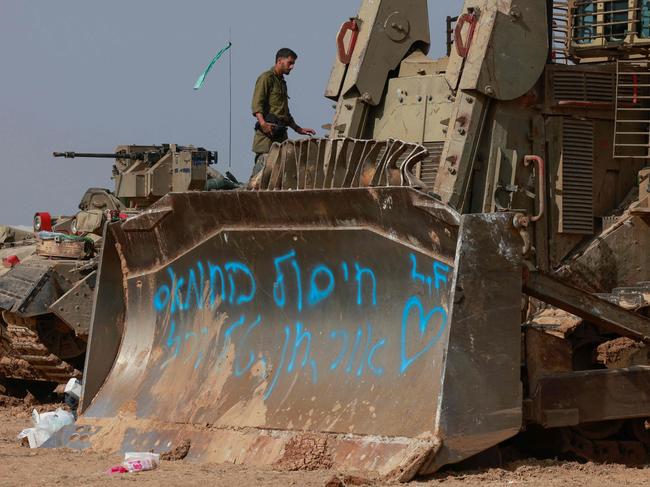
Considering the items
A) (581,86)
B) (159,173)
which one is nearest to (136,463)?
(581,86)

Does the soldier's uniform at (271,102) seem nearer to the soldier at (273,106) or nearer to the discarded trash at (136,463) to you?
the soldier at (273,106)

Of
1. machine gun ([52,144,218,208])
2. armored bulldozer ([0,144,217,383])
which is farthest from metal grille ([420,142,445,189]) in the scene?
machine gun ([52,144,218,208])

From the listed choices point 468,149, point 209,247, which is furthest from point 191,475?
point 468,149

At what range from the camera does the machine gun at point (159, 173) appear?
18094mm

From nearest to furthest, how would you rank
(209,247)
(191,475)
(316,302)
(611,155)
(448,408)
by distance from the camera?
1. (448,408)
2. (191,475)
3. (316,302)
4. (209,247)
5. (611,155)

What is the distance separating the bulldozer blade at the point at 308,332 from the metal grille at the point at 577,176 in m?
2.07

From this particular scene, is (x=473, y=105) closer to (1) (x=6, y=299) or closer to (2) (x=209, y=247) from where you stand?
(2) (x=209, y=247)

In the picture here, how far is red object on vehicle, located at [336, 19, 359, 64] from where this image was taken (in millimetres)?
10188

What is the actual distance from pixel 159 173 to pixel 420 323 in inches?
446

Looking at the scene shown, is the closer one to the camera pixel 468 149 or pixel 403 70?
pixel 468 149

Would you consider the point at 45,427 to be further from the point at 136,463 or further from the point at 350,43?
the point at 350,43

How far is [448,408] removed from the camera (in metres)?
6.75

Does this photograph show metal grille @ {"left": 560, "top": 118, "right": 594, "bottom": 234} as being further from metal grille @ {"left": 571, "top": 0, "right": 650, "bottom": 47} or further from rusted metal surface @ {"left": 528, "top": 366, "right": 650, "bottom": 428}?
rusted metal surface @ {"left": 528, "top": 366, "right": 650, "bottom": 428}

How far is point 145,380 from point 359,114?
2564 mm
